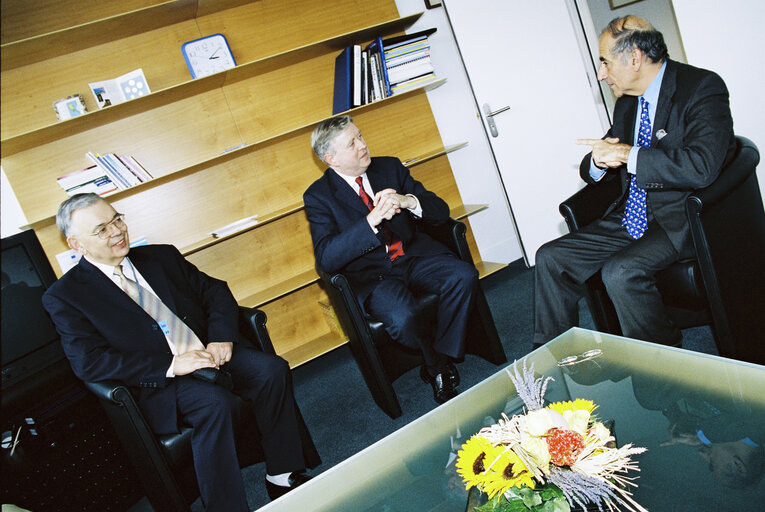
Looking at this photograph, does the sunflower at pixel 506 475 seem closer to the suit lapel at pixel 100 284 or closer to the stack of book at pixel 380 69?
the suit lapel at pixel 100 284

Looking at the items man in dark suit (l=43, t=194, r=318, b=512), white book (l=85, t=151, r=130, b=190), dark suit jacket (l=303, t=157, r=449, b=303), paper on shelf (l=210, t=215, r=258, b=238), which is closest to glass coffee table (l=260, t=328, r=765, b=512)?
man in dark suit (l=43, t=194, r=318, b=512)

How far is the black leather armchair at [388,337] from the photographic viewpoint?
2.30 meters

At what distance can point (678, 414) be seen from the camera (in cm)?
123

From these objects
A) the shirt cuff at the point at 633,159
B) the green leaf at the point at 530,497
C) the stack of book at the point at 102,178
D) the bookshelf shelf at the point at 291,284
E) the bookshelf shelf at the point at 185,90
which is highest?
the bookshelf shelf at the point at 185,90

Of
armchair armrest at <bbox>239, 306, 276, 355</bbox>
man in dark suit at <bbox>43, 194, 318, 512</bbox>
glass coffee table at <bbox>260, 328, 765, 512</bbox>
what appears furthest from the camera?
armchair armrest at <bbox>239, 306, 276, 355</bbox>

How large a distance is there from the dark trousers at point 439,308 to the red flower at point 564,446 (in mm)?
1333

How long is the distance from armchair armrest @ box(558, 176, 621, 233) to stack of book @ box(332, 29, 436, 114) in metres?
1.40

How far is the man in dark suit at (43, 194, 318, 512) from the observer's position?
6.30ft

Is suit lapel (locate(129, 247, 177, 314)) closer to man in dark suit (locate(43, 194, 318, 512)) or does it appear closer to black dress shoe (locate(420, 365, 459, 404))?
man in dark suit (locate(43, 194, 318, 512))

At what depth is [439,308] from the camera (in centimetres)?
239

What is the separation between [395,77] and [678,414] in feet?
8.61

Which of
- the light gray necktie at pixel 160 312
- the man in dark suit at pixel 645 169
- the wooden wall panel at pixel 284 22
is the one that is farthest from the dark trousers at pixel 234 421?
the wooden wall panel at pixel 284 22

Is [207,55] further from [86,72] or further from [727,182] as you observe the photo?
[727,182]

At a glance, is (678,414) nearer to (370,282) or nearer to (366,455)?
(366,455)
